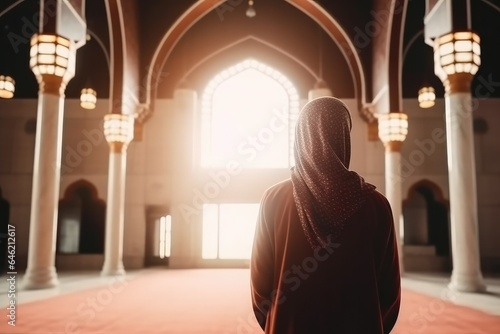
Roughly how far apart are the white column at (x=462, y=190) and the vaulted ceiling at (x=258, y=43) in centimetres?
320

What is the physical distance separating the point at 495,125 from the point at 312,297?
1268 centimetres

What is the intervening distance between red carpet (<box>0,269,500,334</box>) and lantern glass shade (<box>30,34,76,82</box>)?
376cm

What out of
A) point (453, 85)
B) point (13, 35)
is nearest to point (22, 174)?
point (13, 35)

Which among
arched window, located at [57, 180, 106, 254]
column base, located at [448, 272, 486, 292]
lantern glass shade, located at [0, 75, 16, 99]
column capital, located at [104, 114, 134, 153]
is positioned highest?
lantern glass shade, located at [0, 75, 16, 99]

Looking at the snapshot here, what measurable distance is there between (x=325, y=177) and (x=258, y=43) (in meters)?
12.1

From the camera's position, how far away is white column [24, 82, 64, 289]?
7137mm

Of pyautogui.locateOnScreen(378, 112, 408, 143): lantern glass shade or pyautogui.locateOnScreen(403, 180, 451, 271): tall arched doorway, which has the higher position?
pyautogui.locateOnScreen(378, 112, 408, 143): lantern glass shade

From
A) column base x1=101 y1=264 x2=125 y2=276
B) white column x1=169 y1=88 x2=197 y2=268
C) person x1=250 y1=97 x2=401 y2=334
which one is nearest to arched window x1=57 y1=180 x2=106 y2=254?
white column x1=169 y1=88 x2=197 y2=268

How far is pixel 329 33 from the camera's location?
39.4ft

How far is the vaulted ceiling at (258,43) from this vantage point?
11.3 meters

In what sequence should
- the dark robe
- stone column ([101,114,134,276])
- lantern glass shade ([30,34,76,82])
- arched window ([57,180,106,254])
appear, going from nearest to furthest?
the dark robe
lantern glass shade ([30,34,76,82])
stone column ([101,114,134,276])
arched window ([57,180,106,254])

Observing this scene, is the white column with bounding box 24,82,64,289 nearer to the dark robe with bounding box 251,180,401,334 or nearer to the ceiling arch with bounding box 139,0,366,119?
the ceiling arch with bounding box 139,0,366,119

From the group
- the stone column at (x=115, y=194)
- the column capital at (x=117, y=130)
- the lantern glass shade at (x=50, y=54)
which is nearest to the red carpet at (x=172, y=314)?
the stone column at (x=115, y=194)

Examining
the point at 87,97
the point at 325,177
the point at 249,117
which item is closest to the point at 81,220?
the point at 87,97
